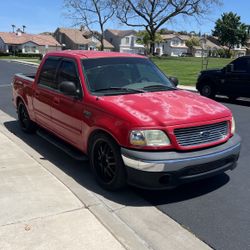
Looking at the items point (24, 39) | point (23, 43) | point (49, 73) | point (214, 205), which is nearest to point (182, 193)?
point (214, 205)

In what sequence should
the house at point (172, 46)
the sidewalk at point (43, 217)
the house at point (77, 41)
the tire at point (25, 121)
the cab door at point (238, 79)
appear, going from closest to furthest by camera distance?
the sidewalk at point (43, 217), the tire at point (25, 121), the cab door at point (238, 79), the house at point (77, 41), the house at point (172, 46)

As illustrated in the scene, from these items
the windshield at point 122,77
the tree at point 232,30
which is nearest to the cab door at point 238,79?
the windshield at point 122,77

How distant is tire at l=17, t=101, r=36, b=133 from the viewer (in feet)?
24.9

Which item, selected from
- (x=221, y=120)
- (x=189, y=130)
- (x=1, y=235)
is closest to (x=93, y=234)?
(x=1, y=235)

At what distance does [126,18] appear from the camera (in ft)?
164

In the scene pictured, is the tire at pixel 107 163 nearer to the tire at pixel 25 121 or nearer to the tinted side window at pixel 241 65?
the tire at pixel 25 121

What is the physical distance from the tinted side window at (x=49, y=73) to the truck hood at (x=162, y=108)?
162 cm

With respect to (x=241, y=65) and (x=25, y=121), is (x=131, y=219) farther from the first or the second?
(x=241, y=65)

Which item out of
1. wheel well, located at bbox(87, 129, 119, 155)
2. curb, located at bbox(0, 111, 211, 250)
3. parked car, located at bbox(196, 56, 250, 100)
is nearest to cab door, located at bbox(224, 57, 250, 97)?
parked car, located at bbox(196, 56, 250, 100)

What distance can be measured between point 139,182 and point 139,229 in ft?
1.96

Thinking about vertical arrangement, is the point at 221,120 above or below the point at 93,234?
above

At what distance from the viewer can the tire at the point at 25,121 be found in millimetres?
7602

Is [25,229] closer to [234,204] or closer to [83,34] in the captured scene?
[234,204]

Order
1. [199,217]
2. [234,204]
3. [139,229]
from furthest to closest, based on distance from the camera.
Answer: [234,204]
[199,217]
[139,229]
